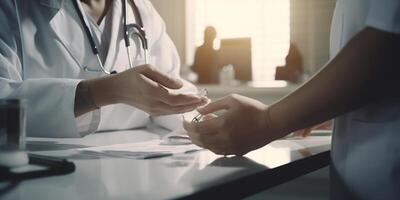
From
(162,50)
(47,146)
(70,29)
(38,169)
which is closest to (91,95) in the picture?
(47,146)

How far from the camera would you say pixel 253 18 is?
A: 12.7 feet

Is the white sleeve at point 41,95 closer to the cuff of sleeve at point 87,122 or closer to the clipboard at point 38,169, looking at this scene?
the cuff of sleeve at point 87,122

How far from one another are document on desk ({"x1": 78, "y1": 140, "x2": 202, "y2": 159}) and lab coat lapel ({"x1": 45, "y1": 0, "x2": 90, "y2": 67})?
339 millimetres

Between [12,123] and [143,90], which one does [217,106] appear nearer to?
[143,90]

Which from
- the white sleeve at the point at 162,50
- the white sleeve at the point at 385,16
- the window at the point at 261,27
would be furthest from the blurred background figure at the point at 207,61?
the white sleeve at the point at 385,16

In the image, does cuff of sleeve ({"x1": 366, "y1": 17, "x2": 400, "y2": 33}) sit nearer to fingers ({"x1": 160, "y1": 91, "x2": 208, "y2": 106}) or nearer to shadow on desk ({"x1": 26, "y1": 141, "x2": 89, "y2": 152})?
fingers ({"x1": 160, "y1": 91, "x2": 208, "y2": 106})

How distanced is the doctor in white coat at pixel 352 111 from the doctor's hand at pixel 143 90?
0.56 ft

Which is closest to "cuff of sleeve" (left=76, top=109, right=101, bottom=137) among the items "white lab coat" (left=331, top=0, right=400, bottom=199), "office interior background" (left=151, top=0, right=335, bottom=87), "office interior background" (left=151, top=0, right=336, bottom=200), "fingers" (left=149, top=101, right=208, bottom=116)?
"fingers" (left=149, top=101, right=208, bottom=116)

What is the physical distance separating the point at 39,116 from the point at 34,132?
6 centimetres

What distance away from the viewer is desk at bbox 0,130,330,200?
18.7 inches

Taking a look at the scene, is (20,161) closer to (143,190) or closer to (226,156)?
(143,190)

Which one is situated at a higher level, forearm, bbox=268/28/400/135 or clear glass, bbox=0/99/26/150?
forearm, bbox=268/28/400/135

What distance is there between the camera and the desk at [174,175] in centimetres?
48

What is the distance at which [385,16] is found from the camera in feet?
1.94
